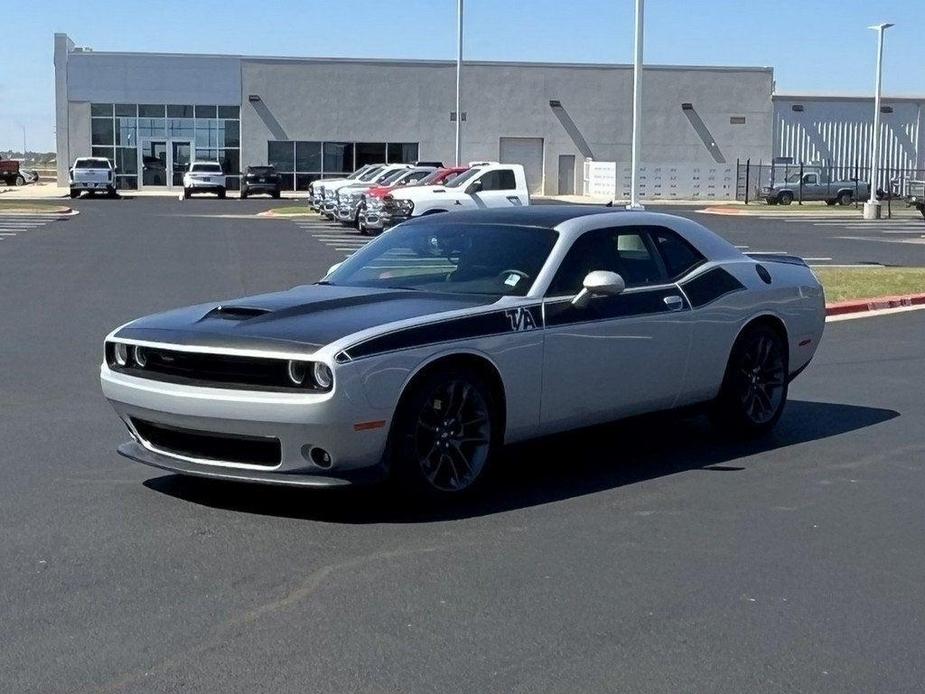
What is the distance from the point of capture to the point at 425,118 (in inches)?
2687

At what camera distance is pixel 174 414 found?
22.8ft

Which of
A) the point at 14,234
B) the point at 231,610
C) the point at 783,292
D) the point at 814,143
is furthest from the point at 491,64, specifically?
the point at 231,610

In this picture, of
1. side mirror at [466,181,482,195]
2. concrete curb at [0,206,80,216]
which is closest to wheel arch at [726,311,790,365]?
side mirror at [466,181,482,195]

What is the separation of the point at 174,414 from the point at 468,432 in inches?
59.5

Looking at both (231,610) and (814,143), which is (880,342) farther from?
(814,143)

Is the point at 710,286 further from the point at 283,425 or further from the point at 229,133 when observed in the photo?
the point at 229,133

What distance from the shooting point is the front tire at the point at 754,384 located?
29.7ft

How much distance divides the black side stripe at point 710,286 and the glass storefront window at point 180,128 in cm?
6099

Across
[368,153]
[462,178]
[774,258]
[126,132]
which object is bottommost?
[774,258]

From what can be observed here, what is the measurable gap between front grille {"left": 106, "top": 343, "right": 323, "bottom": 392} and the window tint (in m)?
1.78

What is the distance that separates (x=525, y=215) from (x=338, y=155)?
2376 inches

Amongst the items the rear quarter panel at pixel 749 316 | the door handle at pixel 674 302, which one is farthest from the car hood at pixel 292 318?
the rear quarter panel at pixel 749 316

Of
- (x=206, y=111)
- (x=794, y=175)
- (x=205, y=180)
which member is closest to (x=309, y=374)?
(x=205, y=180)

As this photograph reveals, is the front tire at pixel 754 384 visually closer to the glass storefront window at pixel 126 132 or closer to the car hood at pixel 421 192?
the car hood at pixel 421 192
